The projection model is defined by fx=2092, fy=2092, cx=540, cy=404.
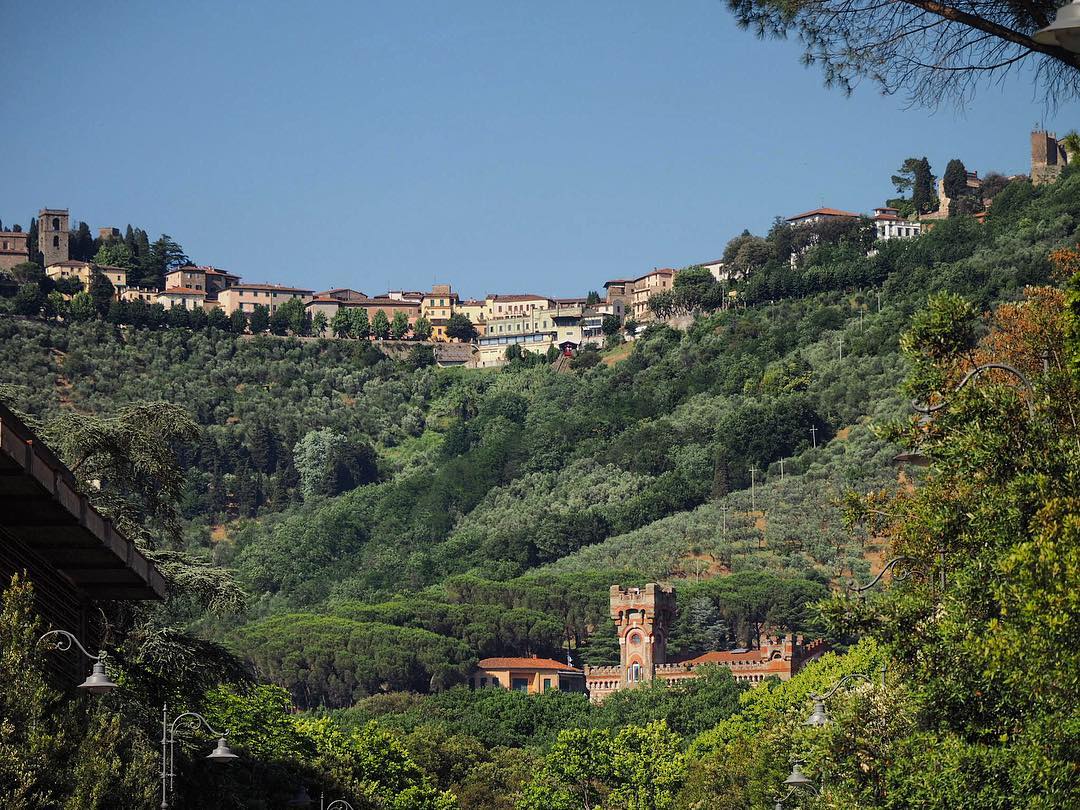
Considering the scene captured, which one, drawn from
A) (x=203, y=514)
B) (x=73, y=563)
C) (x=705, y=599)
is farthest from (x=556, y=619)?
(x=73, y=563)

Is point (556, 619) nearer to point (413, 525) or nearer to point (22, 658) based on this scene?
point (413, 525)

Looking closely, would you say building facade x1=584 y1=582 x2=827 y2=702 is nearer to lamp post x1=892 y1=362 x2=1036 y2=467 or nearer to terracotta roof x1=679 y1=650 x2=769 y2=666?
terracotta roof x1=679 y1=650 x2=769 y2=666

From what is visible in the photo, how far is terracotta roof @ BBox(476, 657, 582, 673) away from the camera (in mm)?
139125

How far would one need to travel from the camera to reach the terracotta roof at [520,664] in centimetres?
13912

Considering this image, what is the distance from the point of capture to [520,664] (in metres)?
140

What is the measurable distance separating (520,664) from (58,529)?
380ft

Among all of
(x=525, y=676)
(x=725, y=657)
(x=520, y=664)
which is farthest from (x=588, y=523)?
(x=725, y=657)

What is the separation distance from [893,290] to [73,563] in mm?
165518

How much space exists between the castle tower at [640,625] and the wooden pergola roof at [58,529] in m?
108

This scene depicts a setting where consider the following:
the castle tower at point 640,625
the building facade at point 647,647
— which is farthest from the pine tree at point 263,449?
the castle tower at point 640,625

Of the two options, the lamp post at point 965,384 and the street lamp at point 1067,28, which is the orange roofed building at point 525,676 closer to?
the lamp post at point 965,384

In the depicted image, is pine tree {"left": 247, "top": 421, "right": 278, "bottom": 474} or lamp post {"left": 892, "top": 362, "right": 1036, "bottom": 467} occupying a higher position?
Result: pine tree {"left": 247, "top": 421, "right": 278, "bottom": 474}

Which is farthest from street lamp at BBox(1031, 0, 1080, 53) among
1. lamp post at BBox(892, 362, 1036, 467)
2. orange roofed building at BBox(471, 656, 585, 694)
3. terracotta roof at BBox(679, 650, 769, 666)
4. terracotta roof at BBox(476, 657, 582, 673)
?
terracotta roof at BBox(476, 657, 582, 673)

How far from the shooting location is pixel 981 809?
23.3m
